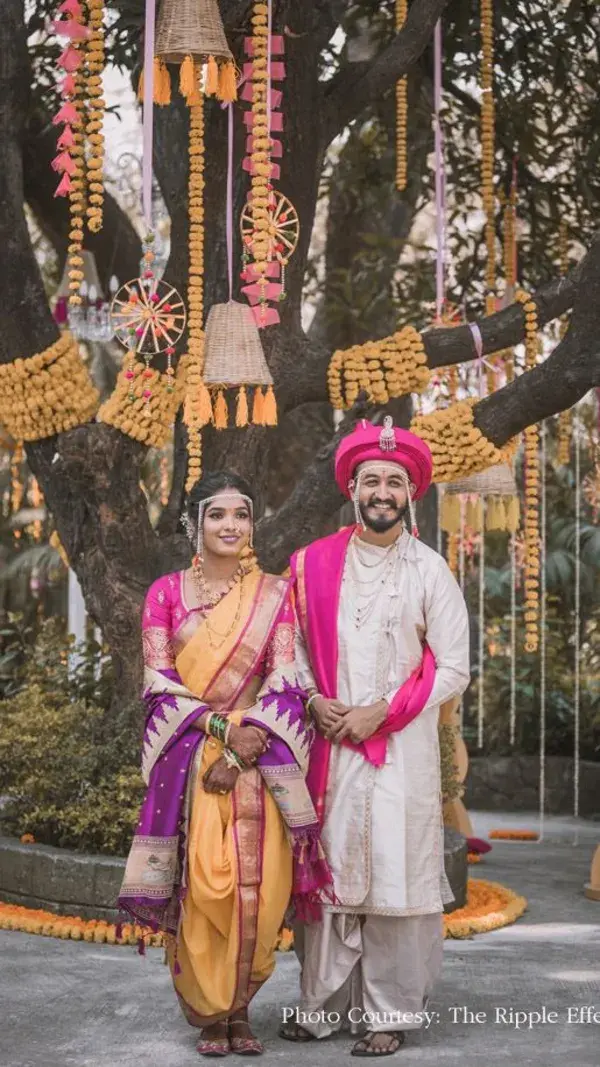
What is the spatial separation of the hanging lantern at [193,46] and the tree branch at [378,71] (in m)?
1.63

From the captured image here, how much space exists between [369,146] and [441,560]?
19.2 ft

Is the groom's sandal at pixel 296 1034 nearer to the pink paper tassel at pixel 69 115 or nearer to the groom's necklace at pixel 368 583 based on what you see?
the groom's necklace at pixel 368 583

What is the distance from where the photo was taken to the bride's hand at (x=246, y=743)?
446 centimetres

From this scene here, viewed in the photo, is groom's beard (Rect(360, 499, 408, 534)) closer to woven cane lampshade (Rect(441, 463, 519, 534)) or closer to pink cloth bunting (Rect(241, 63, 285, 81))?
pink cloth bunting (Rect(241, 63, 285, 81))

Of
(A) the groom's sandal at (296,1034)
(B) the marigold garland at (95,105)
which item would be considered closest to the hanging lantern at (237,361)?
(B) the marigold garland at (95,105)

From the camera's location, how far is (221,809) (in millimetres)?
4504

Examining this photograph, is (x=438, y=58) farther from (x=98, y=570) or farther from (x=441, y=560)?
(x=441, y=560)

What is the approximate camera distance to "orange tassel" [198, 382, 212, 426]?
6129 millimetres

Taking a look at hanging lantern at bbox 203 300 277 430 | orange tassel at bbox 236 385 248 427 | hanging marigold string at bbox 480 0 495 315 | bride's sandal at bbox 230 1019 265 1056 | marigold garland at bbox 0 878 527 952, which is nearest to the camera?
bride's sandal at bbox 230 1019 265 1056

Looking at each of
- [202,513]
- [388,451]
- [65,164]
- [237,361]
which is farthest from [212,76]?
[202,513]

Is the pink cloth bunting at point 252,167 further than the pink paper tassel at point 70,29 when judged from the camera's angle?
Yes

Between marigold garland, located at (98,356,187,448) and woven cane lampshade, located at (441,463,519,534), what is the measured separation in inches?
62.2

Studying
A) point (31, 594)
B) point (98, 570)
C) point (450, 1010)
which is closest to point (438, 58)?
point (98, 570)

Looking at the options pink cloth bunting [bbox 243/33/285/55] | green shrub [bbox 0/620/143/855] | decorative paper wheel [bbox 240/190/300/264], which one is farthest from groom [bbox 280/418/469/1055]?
pink cloth bunting [bbox 243/33/285/55]
